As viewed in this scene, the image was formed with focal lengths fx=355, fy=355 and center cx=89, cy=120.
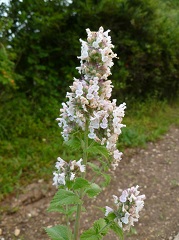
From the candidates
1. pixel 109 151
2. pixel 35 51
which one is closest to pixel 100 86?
pixel 109 151

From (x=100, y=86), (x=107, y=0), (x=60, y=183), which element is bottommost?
(x=60, y=183)

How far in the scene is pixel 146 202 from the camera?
4.08 m

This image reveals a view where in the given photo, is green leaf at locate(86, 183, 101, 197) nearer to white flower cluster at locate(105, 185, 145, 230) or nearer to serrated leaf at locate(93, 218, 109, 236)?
serrated leaf at locate(93, 218, 109, 236)

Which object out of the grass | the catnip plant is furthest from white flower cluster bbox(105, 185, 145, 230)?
the grass

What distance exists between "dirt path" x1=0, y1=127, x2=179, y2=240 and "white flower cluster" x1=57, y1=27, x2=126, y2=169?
6.01 ft

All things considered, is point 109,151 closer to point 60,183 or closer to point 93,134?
point 93,134

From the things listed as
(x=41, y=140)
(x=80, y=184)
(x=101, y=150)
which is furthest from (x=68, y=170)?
(x=41, y=140)

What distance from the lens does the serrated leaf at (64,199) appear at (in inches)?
80.0

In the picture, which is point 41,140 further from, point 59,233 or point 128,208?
point 128,208

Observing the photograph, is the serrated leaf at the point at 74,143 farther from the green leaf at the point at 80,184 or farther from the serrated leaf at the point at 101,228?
the serrated leaf at the point at 101,228

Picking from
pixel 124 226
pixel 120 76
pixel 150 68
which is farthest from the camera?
pixel 150 68

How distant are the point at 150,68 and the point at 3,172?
3819mm

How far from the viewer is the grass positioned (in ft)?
13.9

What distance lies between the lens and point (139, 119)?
6.34m
